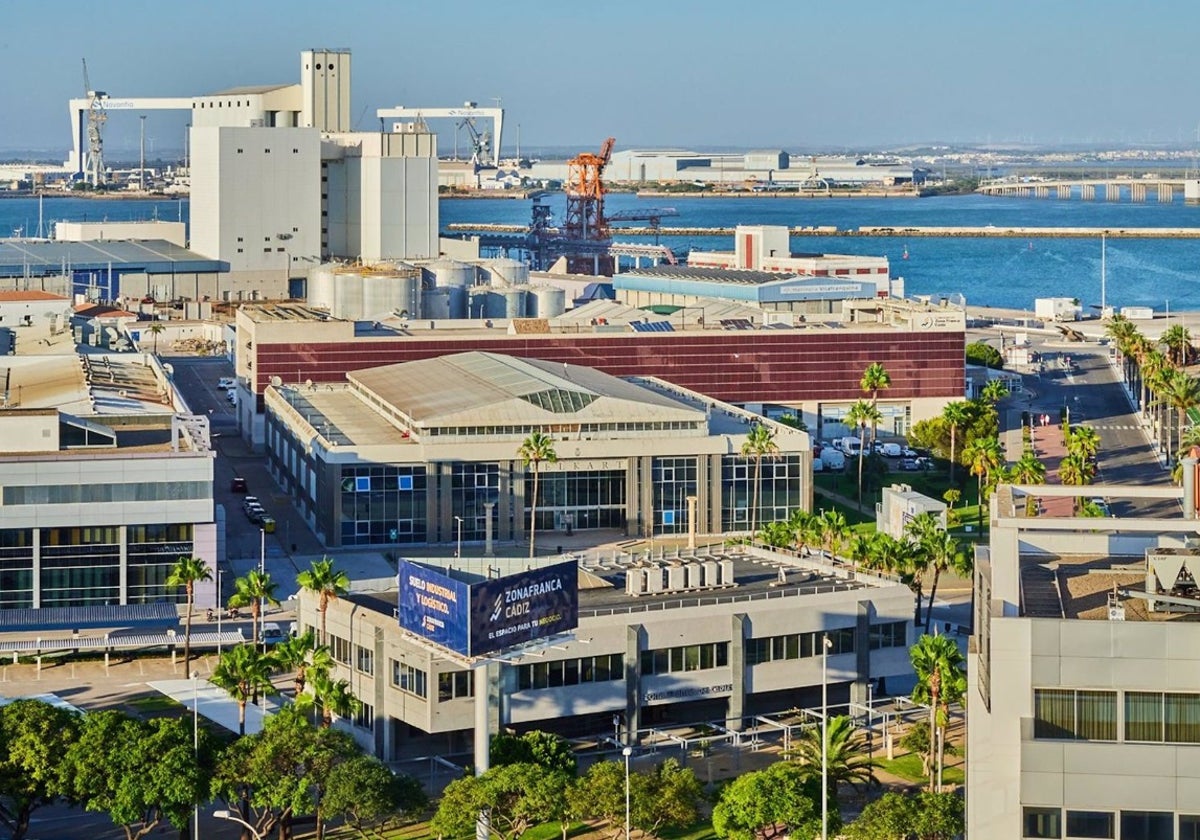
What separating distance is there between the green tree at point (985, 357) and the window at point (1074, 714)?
348ft

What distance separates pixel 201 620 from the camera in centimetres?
7394

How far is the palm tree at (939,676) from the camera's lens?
54844mm

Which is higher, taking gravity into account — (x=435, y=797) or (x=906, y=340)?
(x=906, y=340)

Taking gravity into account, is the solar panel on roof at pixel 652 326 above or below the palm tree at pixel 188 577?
above

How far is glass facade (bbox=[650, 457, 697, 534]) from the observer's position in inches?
3519

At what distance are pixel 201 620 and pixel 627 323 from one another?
1814 inches

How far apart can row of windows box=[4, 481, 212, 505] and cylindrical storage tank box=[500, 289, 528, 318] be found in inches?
2841

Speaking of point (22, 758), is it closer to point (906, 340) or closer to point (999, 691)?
point (999, 691)

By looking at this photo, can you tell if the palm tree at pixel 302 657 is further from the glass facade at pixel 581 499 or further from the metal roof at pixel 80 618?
the glass facade at pixel 581 499

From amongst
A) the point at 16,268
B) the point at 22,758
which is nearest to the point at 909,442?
the point at 22,758

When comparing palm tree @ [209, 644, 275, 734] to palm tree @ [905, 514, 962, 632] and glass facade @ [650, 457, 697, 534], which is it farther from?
glass facade @ [650, 457, 697, 534]

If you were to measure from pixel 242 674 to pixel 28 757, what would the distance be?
6291 millimetres

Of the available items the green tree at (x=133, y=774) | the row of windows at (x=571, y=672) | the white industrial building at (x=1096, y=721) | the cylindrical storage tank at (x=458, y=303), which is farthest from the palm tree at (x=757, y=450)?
the cylindrical storage tank at (x=458, y=303)

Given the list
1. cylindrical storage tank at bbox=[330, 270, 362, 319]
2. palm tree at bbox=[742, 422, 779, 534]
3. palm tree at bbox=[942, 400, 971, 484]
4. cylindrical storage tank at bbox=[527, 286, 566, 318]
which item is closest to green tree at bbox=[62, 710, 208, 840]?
palm tree at bbox=[742, 422, 779, 534]
